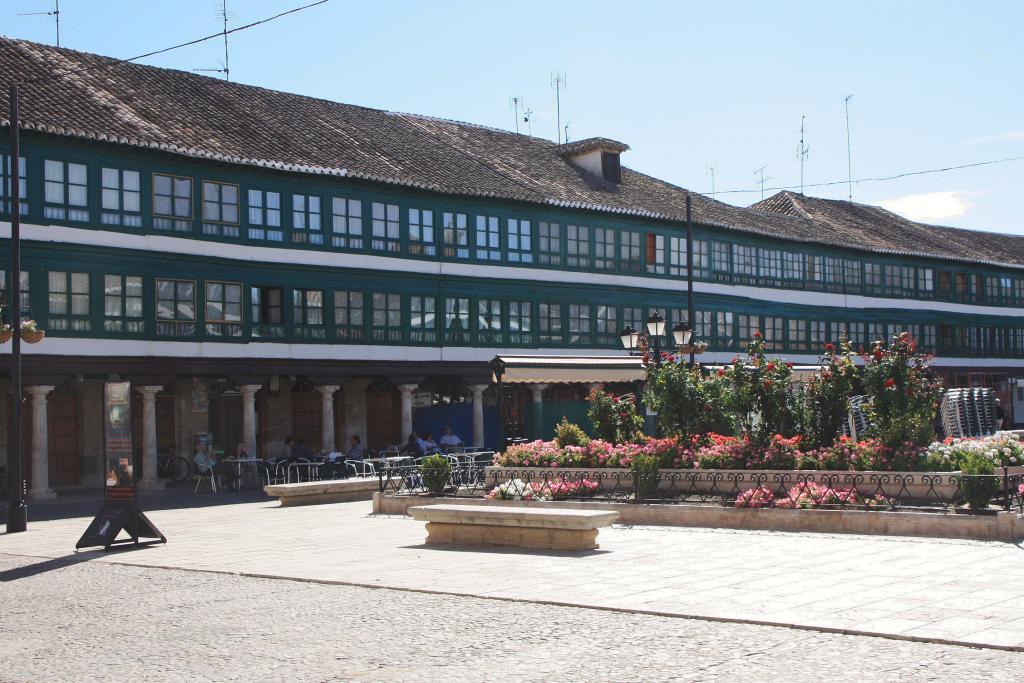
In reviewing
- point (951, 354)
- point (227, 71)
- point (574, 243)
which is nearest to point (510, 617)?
point (227, 71)

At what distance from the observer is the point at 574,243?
134 feet

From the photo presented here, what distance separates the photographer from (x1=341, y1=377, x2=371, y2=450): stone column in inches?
1464

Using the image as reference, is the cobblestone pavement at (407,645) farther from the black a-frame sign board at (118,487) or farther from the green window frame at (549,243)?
the green window frame at (549,243)

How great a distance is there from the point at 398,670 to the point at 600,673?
1.31 meters

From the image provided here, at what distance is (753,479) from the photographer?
666 inches

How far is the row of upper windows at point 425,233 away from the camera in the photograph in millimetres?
29109

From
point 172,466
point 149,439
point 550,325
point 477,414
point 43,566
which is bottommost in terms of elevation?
point 43,566

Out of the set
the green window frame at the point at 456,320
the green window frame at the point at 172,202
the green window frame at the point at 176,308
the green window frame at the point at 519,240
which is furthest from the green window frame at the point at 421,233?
the green window frame at the point at 176,308

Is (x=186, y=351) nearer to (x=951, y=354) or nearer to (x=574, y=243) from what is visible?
(x=574, y=243)

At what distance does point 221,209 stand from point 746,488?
18950mm

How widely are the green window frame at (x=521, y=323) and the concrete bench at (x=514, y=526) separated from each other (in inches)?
917

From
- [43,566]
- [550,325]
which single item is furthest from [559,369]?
[43,566]

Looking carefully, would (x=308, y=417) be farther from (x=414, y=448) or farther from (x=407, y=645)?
(x=407, y=645)

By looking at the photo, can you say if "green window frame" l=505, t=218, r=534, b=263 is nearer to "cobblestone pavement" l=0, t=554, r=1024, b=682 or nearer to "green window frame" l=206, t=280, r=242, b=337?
"green window frame" l=206, t=280, r=242, b=337
